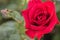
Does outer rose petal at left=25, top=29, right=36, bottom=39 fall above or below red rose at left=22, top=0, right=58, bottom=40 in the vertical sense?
below

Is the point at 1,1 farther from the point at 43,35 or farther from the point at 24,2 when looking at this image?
the point at 43,35

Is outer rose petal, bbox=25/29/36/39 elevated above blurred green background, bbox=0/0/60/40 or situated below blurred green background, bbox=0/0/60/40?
below

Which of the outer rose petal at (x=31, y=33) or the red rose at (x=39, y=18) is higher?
the red rose at (x=39, y=18)

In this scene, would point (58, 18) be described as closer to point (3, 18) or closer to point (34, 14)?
point (34, 14)

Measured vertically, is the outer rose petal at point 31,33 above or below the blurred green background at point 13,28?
below

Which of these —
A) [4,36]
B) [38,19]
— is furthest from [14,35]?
[38,19]

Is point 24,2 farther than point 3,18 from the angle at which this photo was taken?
Yes
